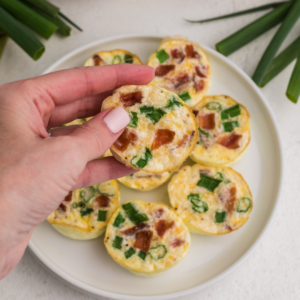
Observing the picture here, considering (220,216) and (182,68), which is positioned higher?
(182,68)

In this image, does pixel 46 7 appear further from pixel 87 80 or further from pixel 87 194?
pixel 87 194

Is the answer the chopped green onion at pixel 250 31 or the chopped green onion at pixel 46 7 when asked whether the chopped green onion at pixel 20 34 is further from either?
the chopped green onion at pixel 250 31

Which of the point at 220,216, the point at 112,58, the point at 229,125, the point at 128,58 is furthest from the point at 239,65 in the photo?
the point at 220,216

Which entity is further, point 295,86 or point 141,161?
point 295,86

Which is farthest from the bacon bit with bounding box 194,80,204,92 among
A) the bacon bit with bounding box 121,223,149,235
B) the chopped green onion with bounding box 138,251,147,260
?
the chopped green onion with bounding box 138,251,147,260

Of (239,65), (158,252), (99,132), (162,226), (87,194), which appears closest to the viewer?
(99,132)

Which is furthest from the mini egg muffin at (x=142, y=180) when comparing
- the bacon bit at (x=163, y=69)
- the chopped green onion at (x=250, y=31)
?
the chopped green onion at (x=250, y=31)

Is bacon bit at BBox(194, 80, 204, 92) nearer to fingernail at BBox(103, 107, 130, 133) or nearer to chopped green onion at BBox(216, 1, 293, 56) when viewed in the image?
chopped green onion at BBox(216, 1, 293, 56)

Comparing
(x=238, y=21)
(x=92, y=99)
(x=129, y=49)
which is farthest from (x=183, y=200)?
(x=238, y=21)
